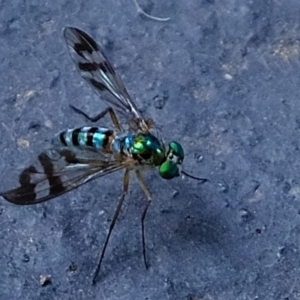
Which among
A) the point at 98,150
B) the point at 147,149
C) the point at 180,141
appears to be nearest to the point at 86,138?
the point at 98,150

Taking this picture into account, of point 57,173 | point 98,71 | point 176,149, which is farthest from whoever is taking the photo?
point 98,71

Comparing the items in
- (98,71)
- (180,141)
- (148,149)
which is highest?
(98,71)

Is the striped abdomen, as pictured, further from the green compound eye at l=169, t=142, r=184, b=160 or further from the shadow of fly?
the green compound eye at l=169, t=142, r=184, b=160

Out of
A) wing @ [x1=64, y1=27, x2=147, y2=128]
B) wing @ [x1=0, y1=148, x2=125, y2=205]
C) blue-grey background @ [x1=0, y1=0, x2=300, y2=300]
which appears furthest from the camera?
wing @ [x1=64, y1=27, x2=147, y2=128]

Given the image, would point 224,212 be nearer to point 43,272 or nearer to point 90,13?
point 43,272

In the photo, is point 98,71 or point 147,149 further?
point 98,71

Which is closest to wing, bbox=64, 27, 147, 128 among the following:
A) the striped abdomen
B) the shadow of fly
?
the shadow of fly

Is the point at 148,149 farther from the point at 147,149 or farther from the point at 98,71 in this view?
the point at 98,71

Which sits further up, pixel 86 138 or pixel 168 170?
pixel 86 138

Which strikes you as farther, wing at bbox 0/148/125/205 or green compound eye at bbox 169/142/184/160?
green compound eye at bbox 169/142/184/160
